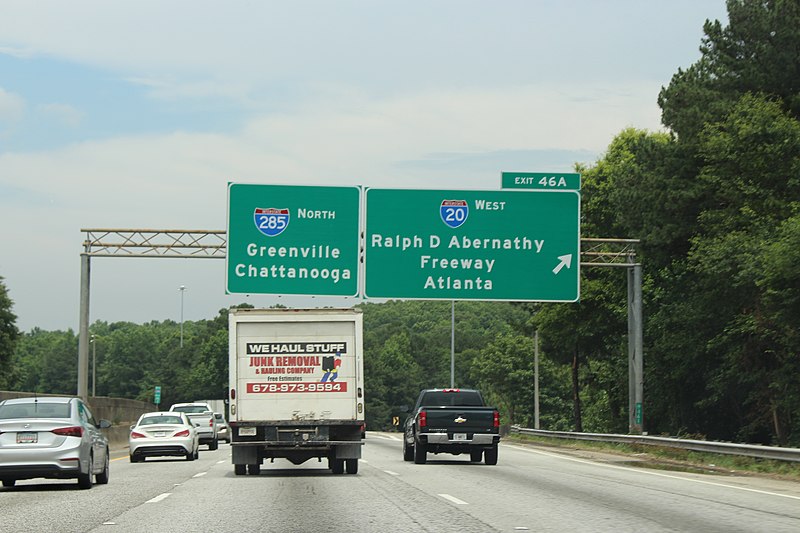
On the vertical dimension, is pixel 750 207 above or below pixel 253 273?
above

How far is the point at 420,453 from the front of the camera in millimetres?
30297

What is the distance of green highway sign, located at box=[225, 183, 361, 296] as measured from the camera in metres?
36.7

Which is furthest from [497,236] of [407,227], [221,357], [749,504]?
[221,357]

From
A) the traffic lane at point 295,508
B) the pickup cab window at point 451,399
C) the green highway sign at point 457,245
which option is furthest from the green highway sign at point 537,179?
the traffic lane at point 295,508

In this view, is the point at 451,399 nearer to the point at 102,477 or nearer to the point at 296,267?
the point at 296,267

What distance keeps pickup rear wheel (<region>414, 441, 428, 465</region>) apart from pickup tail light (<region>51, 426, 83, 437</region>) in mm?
11401

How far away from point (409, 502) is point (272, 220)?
20695mm

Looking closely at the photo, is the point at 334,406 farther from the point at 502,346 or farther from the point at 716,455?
the point at 502,346

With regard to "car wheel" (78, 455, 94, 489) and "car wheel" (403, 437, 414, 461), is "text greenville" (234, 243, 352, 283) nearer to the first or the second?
"car wheel" (403, 437, 414, 461)

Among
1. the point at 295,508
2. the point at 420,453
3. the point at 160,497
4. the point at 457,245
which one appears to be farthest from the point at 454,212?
the point at 295,508

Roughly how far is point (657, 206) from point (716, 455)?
16498 mm

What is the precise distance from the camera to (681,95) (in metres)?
48.1

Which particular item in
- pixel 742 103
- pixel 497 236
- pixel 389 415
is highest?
pixel 742 103

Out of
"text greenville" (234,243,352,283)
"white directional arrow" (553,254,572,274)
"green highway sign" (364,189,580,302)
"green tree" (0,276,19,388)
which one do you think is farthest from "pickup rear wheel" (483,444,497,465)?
"green tree" (0,276,19,388)
